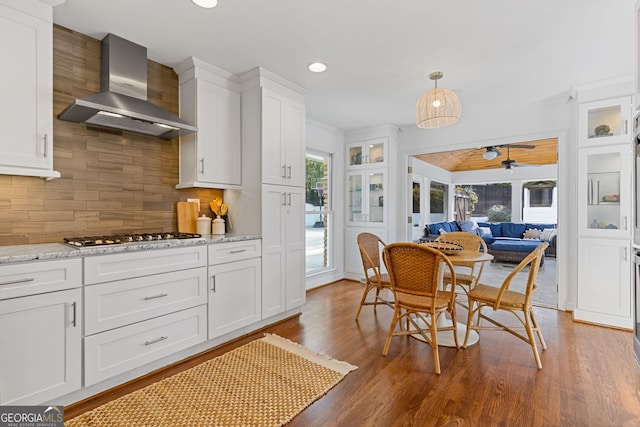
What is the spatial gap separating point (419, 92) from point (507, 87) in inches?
36.5

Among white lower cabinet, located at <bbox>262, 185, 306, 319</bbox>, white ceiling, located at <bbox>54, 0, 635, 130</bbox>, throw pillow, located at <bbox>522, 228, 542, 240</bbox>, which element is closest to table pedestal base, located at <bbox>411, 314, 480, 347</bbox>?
white lower cabinet, located at <bbox>262, 185, 306, 319</bbox>

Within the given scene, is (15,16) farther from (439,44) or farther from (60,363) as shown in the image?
(439,44)

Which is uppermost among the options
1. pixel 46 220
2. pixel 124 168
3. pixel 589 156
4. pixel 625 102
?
pixel 625 102

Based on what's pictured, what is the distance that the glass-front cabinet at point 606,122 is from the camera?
3145 millimetres

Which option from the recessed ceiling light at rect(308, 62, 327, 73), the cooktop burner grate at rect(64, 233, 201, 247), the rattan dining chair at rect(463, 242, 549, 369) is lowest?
the rattan dining chair at rect(463, 242, 549, 369)

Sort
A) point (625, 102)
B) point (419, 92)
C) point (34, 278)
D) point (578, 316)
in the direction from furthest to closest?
point (419, 92), point (578, 316), point (625, 102), point (34, 278)

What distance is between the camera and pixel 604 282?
3.26 metres

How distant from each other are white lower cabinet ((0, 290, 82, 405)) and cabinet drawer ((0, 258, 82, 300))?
4 centimetres

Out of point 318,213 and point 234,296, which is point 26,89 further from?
point 318,213

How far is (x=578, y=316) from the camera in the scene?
337 centimetres

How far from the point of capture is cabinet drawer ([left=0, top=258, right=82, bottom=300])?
1664 mm

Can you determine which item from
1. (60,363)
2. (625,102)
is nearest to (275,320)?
(60,363)

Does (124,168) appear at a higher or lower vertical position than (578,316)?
higher

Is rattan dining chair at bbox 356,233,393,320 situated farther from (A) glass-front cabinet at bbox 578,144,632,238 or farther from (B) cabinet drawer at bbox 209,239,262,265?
(A) glass-front cabinet at bbox 578,144,632,238
